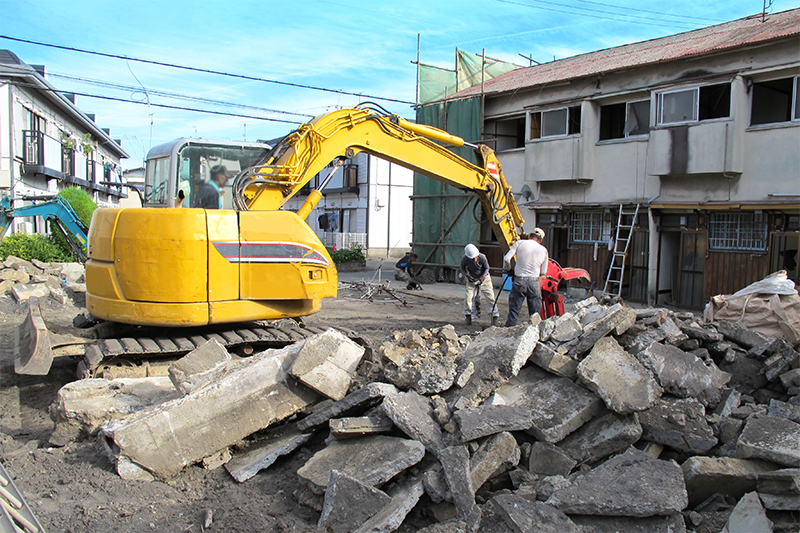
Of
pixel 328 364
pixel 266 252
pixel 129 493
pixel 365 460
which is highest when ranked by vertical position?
pixel 266 252

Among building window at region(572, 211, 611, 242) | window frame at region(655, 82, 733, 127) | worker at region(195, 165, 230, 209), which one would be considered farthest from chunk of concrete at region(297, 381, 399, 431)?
building window at region(572, 211, 611, 242)

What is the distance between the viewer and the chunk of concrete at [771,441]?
4070 mm

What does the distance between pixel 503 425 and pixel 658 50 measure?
14630 millimetres

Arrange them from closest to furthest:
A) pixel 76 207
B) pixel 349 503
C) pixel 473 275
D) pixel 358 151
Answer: pixel 349 503
pixel 358 151
pixel 473 275
pixel 76 207

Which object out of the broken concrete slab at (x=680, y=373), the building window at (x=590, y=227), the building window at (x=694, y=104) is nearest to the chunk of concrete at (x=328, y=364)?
the broken concrete slab at (x=680, y=373)

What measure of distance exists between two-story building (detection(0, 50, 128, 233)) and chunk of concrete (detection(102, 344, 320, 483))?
1321 centimetres

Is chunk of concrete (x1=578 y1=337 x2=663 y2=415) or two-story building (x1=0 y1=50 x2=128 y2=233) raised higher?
two-story building (x1=0 y1=50 x2=128 y2=233)

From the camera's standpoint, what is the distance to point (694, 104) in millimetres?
13594

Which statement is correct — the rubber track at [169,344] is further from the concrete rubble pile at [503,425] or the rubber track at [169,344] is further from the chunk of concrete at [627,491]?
the chunk of concrete at [627,491]

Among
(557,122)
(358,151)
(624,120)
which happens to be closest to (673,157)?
(624,120)

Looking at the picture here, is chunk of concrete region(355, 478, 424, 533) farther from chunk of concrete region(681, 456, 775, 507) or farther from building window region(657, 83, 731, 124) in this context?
building window region(657, 83, 731, 124)

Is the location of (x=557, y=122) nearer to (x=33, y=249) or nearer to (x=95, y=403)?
A: (x=95, y=403)

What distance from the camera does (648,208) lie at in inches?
563

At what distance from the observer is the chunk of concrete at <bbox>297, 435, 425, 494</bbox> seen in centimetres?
420
